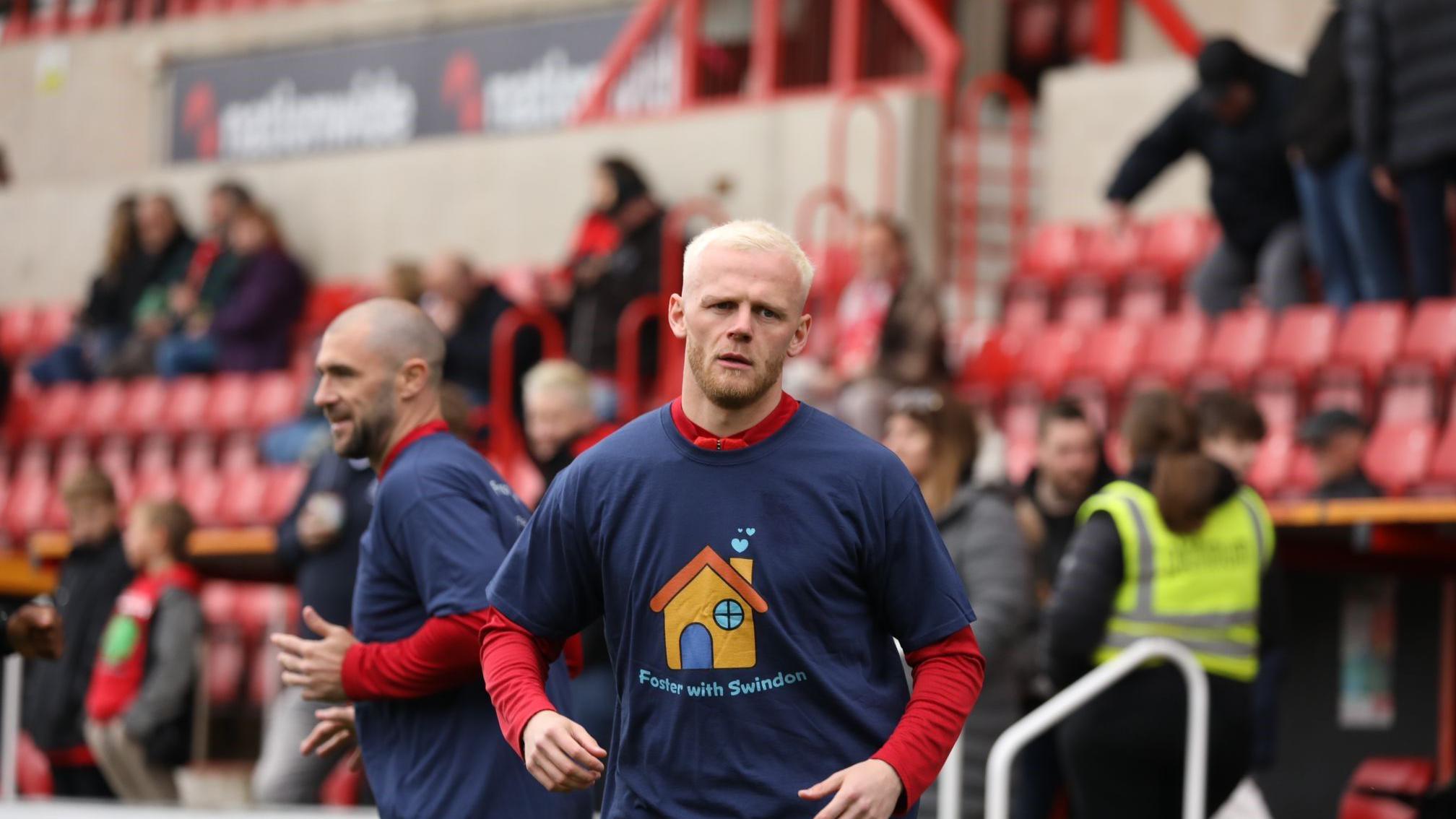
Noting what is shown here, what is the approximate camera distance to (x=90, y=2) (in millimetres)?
20531

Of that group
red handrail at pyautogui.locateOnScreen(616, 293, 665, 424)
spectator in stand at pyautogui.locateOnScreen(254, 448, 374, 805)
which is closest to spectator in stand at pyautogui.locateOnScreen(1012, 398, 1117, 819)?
spectator in stand at pyautogui.locateOnScreen(254, 448, 374, 805)

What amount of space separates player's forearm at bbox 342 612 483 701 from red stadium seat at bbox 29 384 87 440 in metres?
11.1

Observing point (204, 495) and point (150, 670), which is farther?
point (204, 495)

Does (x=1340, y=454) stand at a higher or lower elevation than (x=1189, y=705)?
higher

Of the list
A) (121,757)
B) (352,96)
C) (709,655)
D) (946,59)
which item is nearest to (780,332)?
(709,655)

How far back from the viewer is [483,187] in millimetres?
15258

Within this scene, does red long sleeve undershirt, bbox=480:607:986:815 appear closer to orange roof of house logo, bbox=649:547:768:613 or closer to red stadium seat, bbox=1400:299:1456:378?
orange roof of house logo, bbox=649:547:768:613

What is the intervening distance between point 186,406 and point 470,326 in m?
3.42

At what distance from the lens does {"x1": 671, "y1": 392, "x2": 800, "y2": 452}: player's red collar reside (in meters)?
3.64

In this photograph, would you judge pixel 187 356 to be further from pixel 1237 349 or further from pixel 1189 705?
pixel 1189 705

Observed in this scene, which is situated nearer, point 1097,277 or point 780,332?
point 780,332

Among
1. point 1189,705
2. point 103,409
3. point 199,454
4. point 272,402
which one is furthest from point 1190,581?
point 103,409

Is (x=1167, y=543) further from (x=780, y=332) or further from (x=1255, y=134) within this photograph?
(x=1255, y=134)

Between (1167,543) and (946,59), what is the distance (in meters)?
7.82
